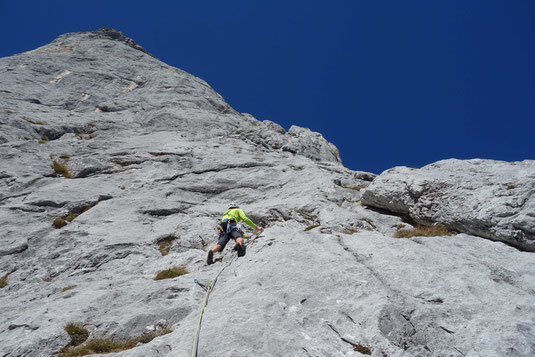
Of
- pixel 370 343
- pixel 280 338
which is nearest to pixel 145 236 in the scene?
pixel 280 338

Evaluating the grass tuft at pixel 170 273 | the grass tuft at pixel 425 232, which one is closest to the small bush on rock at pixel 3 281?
the grass tuft at pixel 170 273

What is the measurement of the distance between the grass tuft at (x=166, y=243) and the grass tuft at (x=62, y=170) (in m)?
12.1

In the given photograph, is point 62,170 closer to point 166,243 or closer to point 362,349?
Answer: point 166,243

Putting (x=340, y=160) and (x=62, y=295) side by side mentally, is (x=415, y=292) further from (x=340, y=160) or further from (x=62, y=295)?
(x=340, y=160)

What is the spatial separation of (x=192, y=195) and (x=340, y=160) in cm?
3005

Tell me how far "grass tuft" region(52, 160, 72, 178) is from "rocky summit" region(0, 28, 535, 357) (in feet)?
0.49

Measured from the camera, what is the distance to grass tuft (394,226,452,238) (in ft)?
45.8

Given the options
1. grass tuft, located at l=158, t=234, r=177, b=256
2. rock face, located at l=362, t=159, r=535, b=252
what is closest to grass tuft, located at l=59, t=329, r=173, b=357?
grass tuft, located at l=158, t=234, r=177, b=256

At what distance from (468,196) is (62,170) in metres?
25.3

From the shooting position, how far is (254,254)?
1282 centimetres

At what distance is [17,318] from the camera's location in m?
10.6

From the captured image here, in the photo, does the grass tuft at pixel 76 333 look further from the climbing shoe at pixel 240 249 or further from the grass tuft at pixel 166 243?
the grass tuft at pixel 166 243

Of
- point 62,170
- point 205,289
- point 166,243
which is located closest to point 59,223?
point 166,243

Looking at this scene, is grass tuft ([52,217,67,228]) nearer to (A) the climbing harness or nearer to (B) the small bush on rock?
(B) the small bush on rock
